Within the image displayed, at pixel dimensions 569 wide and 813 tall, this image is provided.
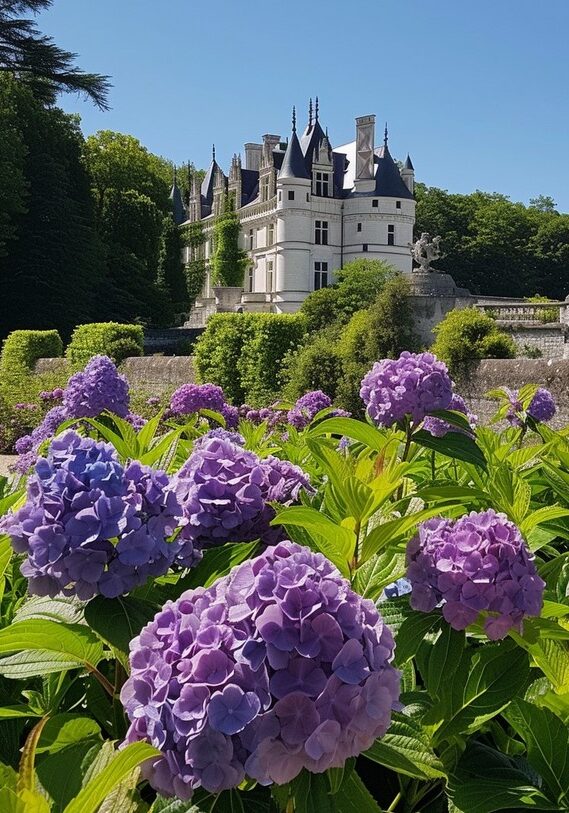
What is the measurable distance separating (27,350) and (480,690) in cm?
2241

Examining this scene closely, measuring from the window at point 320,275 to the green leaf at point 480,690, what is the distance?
46.3 meters

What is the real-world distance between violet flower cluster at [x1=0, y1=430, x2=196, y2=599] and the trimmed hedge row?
1562 centimetres

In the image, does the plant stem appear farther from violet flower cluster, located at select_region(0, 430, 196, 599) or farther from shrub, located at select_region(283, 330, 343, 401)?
shrub, located at select_region(283, 330, 343, 401)

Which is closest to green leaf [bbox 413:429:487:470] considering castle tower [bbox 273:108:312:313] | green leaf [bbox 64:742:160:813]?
green leaf [bbox 64:742:160:813]

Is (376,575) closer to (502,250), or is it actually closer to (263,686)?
(263,686)

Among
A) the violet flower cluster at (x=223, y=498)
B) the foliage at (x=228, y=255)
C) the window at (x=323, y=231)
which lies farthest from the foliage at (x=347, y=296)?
the violet flower cluster at (x=223, y=498)

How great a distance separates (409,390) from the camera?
7.80ft

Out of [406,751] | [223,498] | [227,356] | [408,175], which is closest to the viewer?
[406,751]

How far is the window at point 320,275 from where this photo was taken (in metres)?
47.0

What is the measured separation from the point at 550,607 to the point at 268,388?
1630 cm

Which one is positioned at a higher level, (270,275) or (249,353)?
(270,275)

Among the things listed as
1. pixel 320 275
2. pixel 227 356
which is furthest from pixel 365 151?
pixel 227 356

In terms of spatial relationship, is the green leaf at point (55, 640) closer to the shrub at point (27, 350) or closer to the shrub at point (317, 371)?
the shrub at point (317, 371)

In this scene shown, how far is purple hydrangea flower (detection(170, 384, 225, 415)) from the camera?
4.41m
